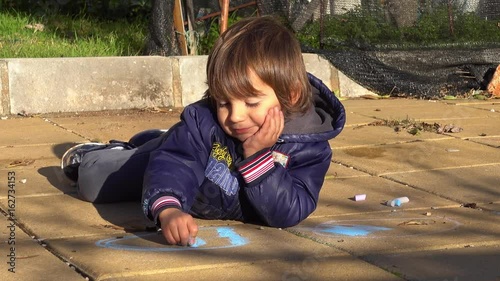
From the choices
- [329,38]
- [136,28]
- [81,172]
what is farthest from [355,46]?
[81,172]

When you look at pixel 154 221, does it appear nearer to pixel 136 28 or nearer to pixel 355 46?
pixel 355 46

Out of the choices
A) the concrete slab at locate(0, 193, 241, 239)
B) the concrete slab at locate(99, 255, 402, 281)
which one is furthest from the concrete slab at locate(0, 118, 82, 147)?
the concrete slab at locate(99, 255, 402, 281)

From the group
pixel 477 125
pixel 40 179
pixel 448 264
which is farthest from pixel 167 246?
pixel 477 125

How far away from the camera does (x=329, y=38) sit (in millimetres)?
8164

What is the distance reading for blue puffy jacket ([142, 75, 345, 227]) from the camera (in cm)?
355

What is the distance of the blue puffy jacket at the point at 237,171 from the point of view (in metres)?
3.55

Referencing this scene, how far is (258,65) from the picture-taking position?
355cm

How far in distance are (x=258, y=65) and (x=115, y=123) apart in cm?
303

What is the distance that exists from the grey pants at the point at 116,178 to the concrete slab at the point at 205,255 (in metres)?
0.59

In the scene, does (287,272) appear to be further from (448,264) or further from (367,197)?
(367,197)

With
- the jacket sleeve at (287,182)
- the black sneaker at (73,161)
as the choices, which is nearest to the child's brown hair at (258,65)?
the jacket sleeve at (287,182)

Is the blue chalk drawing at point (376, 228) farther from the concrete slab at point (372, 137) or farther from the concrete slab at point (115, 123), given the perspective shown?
the concrete slab at point (115, 123)

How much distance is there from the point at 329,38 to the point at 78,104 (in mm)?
2467

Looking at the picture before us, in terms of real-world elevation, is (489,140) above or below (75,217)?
below
